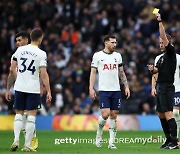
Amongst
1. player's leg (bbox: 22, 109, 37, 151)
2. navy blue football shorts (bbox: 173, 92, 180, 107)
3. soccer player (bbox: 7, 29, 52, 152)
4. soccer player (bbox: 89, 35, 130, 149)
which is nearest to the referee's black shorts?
soccer player (bbox: 89, 35, 130, 149)

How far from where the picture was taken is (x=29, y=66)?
51.7 ft

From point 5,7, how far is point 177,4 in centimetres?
821

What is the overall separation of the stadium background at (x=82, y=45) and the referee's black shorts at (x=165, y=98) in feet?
38.7

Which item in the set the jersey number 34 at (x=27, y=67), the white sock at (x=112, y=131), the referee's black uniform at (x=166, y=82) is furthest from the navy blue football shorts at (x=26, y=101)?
the referee's black uniform at (x=166, y=82)

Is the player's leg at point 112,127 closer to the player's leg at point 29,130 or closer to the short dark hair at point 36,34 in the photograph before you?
the player's leg at point 29,130

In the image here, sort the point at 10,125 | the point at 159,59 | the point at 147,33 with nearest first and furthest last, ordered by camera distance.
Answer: the point at 159,59, the point at 10,125, the point at 147,33

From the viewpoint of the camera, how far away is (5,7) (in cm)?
→ 3450

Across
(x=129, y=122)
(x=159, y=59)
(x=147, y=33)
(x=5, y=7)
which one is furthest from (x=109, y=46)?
(x=5, y=7)

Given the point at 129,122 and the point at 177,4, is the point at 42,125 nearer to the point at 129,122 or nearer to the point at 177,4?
the point at 129,122

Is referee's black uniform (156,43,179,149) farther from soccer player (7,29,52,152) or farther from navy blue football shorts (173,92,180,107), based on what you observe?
soccer player (7,29,52,152)

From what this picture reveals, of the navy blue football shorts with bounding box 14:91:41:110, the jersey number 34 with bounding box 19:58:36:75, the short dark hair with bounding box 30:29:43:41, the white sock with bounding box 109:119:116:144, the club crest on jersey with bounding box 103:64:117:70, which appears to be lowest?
the white sock with bounding box 109:119:116:144

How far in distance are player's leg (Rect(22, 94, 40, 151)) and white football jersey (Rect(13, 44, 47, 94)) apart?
0.15 meters

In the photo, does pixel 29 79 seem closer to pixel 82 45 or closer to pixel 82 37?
pixel 82 45

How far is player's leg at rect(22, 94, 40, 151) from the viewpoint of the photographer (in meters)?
15.5
